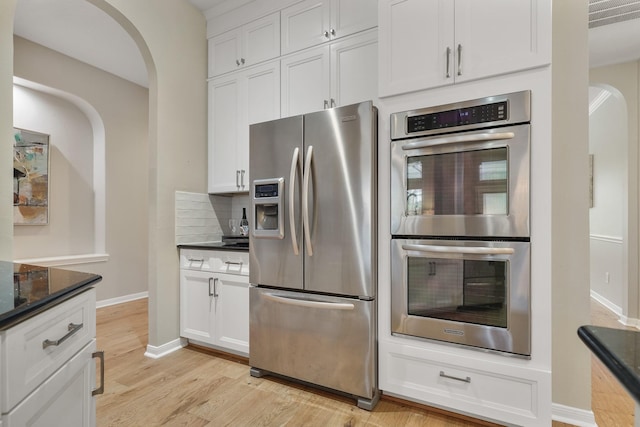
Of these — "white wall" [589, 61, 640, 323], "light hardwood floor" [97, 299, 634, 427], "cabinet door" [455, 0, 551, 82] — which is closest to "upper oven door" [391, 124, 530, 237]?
"cabinet door" [455, 0, 551, 82]

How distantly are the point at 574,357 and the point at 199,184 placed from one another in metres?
3.01

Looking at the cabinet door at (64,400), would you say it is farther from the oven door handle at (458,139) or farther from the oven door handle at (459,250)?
the oven door handle at (458,139)

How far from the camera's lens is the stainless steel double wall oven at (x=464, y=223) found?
1584 mm

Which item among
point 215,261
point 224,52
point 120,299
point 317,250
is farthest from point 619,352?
point 120,299

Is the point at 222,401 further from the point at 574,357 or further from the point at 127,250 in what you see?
the point at 127,250

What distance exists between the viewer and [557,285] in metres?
1.81

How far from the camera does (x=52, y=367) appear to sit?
877 mm

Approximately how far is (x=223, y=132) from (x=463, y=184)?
7.10ft

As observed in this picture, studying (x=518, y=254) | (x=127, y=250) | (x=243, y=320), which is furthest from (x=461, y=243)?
(x=127, y=250)

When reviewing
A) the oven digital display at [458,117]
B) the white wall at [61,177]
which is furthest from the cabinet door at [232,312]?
the white wall at [61,177]

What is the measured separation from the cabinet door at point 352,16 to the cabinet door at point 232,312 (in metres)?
2.00

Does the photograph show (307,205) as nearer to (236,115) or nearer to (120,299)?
(236,115)

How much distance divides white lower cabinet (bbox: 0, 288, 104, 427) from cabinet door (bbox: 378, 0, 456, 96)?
1780mm

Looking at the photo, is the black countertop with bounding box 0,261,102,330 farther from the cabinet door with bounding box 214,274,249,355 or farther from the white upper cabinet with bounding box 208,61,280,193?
the white upper cabinet with bounding box 208,61,280,193
